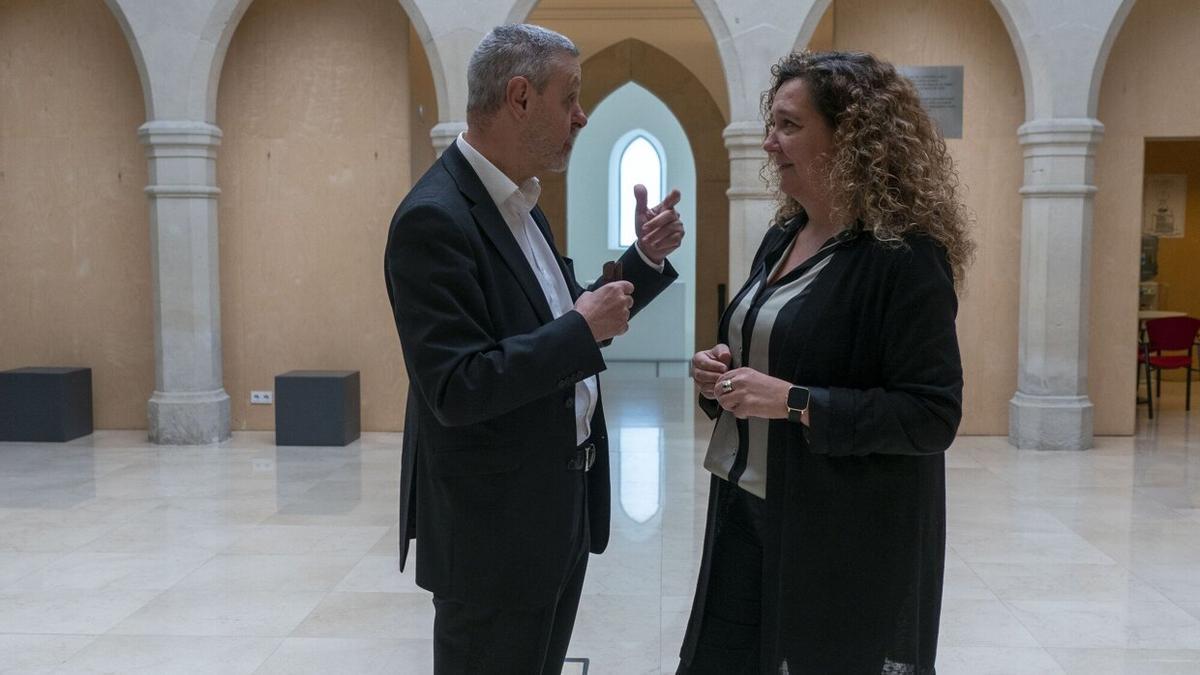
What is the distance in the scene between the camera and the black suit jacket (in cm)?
203

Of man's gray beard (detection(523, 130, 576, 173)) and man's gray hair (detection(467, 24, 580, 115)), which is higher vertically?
man's gray hair (detection(467, 24, 580, 115))

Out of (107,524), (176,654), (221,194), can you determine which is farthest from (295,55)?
(176,654)

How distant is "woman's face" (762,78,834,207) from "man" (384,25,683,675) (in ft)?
1.36

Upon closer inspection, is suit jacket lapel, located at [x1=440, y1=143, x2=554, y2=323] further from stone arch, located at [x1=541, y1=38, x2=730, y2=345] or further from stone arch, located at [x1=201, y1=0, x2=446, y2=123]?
stone arch, located at [x1=541, y1=38, x2=730, y2=345]

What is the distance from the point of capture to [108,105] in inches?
351

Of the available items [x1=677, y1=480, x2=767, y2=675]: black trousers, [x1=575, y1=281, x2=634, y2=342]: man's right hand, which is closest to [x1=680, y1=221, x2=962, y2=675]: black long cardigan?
[x1=677, y1=480, x2=767, y2=675]: black trousers

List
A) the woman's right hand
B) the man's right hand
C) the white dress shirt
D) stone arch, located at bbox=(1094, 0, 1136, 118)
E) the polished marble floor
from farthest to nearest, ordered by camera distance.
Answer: stone arch, located at bbox=(1094, 0, 1136, 118) < the polished marble floor < the woman's right hand < the white dress shirt < the man's right hand

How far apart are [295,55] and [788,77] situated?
736 centimetres

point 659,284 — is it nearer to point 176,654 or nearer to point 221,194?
point 176,654

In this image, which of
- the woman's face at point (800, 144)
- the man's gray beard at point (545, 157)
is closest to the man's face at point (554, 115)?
the man's gray beard at point (545, 157)

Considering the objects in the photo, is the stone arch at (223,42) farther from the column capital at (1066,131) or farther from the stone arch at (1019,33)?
the column capital at (1066,131)

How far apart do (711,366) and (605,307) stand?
1.06 feet

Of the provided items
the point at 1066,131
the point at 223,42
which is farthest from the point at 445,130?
the point at 1066,131

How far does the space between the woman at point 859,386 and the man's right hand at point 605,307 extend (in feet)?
0.87
